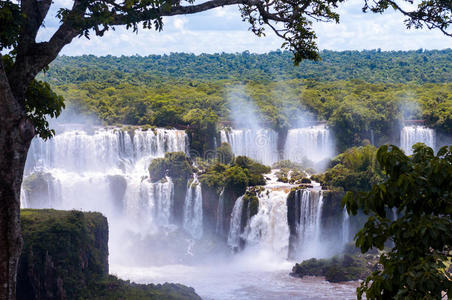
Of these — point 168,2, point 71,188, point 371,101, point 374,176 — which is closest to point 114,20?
point 168,2

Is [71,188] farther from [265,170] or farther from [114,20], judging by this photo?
[114,20]

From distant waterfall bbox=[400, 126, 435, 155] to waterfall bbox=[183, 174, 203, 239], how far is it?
57.6 feet

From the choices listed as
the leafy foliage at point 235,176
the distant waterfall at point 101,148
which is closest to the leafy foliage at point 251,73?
the distant waterfall at point 101,148

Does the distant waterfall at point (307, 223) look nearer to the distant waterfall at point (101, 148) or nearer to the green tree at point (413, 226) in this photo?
the distant waterfall at point (101, 148)

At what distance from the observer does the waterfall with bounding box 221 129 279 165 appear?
4262 cm

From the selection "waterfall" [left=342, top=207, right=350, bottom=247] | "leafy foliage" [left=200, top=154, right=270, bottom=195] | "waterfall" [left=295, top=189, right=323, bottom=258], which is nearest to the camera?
"waterfall" [left=295, top=189, right=323, bottom=258]

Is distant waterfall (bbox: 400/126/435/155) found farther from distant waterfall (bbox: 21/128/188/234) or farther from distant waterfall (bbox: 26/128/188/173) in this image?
distant waterfall (bbox: 21/128/188/234)

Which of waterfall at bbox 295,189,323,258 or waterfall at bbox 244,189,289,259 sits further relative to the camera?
waterfall at bbox 244,189,289,259

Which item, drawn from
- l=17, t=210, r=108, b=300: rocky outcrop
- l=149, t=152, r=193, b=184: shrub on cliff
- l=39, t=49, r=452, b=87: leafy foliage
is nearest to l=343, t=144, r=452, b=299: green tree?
l=17, t=210, r=108, b=300: rocky outcrop

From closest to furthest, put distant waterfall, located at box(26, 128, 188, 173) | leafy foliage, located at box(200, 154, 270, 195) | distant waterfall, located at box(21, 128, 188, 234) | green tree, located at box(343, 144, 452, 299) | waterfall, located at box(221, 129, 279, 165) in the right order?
green tree, located at box(343, 144, 452, 299)
leafy foliage, located at box(200, 154, 270, 195)
distant waterfall, located at box(21, 128, 188, 234)
distant waterfall, located at box(26, 128, 188, 173)
waterfall, located at box(221, 129, 279, 165)

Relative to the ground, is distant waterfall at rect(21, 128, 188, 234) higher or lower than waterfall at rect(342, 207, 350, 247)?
higher

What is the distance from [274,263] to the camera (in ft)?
101

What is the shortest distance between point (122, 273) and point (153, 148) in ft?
41.5

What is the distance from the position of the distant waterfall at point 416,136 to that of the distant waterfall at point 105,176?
18.3m
